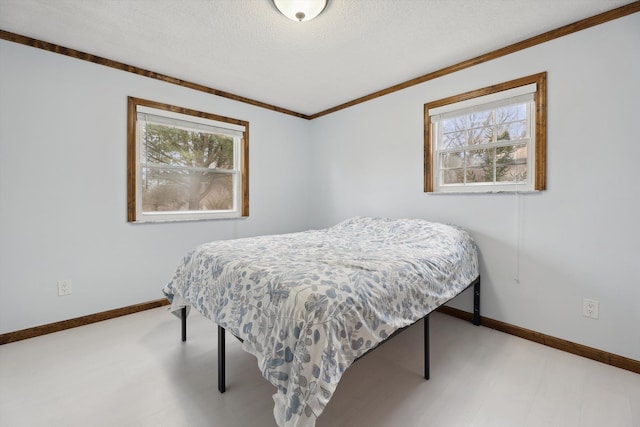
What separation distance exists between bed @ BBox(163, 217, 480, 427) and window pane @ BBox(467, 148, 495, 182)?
683 mm

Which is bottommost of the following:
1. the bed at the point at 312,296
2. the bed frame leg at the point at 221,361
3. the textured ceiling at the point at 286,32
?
the bed frame leg at the point at 221,361

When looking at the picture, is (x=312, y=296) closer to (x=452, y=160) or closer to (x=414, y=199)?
(x=414, y=199)

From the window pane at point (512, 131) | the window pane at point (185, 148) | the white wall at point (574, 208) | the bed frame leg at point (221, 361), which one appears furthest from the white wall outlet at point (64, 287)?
the window pane at point (512, 131)

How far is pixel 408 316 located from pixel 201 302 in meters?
1.25

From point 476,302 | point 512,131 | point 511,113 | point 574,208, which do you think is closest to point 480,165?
point 512,131

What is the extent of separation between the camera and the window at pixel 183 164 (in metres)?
2.81

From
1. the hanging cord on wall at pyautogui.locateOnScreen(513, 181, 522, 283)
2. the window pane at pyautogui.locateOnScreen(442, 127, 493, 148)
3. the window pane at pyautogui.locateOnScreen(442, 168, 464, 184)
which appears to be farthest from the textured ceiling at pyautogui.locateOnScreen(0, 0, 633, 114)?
the hanging cord on wall at pyautogui.locateOnScreen(513, 181, 522, 283)

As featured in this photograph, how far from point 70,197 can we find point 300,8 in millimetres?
2416

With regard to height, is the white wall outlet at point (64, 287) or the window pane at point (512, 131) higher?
the window pane at point (512, 131)

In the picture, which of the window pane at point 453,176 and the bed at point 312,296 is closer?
the bed at point 312,296

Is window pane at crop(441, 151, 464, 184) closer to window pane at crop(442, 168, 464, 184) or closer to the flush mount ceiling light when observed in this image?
window pane at crop(442, 168, 464, 184)

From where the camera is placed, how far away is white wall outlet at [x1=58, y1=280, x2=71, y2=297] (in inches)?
94.8

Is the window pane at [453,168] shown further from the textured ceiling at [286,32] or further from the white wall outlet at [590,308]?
the white wall outlet at [590,308]

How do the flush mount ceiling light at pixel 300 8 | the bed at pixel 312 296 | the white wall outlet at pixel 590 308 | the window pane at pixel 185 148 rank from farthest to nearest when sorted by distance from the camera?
the window pane at pixel 185 148 < the white wall outlet at pixel 590 308 < the flush mount ceiling light at pixel 300 8 < the bed at pixel 312 296
